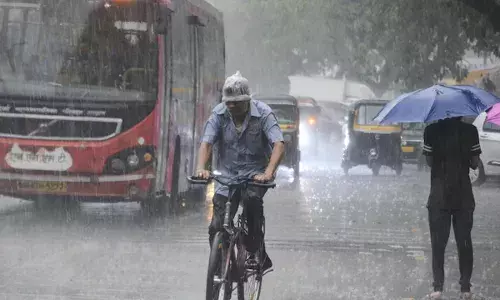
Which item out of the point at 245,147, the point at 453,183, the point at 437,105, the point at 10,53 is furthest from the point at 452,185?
the point at 10,53

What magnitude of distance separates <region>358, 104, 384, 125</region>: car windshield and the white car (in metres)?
5.88

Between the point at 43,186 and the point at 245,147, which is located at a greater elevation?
the point at 245,147

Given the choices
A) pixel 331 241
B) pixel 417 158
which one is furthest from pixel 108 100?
pixel 417 158

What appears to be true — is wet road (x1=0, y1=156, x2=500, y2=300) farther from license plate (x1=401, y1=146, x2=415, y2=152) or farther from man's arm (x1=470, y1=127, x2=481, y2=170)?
license plate (x1=401, y1=146, x2=415, y2=152)

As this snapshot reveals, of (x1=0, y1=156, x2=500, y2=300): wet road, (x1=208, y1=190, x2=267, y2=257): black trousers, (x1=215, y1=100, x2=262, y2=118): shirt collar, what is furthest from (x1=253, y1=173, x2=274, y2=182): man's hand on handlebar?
(x1=0, y1=156, x2=500, y2=300): wet road

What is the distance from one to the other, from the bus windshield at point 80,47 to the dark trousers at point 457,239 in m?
5.88

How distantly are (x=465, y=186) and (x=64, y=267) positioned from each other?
3908 millimetres

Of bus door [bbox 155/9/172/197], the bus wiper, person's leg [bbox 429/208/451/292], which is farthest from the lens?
bus door [bbox 155/9/172/197]

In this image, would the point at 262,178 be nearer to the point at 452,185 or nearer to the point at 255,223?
the point at 255,223

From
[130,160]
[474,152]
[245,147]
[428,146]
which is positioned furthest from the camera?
[130,160]

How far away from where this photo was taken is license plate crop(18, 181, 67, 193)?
13.6m

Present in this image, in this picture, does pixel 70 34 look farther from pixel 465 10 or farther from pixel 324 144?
pixel 324 144

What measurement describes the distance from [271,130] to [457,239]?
2.34 m

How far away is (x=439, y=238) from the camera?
894cm
